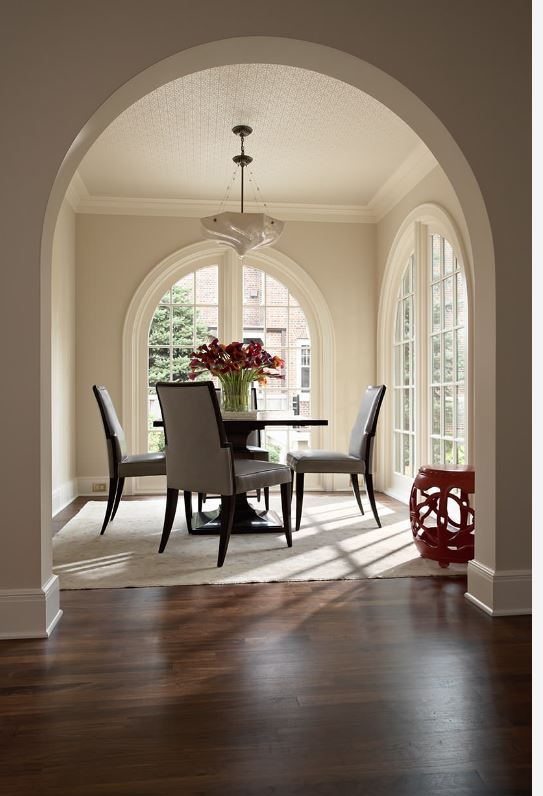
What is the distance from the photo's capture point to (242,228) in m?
4.39

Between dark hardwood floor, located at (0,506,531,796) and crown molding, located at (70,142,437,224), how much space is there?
4.12m

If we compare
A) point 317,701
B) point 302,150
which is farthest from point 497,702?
point 302,150

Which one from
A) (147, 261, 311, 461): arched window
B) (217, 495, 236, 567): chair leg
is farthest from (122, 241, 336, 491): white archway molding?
(217, 495, 236, 567): chair leg

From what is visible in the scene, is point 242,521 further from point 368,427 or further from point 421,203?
point 421,203

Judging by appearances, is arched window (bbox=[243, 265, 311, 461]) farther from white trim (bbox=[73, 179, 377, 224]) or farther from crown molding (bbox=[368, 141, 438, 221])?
crown molding (bbox=[368, 141, 438, 221])

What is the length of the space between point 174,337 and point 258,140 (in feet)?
7.38

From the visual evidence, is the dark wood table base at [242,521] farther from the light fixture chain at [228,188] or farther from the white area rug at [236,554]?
the light fixture chain at [228,188]

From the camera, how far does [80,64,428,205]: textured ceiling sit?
3.95 meters

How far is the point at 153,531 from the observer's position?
4242 millimetres

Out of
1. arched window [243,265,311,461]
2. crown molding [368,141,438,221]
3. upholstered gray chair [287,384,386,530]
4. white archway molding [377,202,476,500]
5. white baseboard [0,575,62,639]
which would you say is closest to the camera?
white baseboard [0,575,62,639]

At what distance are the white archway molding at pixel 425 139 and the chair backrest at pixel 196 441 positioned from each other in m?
1.01

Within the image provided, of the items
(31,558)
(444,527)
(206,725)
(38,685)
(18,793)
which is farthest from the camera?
(444,527)
